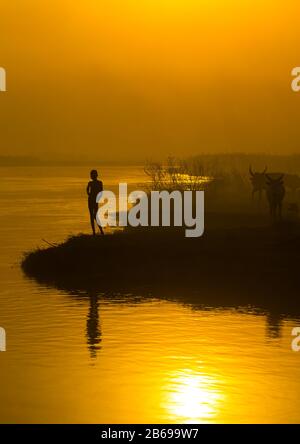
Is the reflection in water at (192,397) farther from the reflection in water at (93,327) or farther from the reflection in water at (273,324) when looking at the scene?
the reflection in water at (273,324)

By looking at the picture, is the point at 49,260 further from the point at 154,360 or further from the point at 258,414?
the point at 258,414

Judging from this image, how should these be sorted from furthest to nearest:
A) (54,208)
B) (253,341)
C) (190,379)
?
(54,208), (253,341), (190,379)

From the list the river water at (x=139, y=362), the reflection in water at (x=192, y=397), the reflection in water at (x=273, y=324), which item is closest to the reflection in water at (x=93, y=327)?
the river water at (x=139, y=362)

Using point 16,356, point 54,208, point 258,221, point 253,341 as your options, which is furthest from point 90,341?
point 54,208

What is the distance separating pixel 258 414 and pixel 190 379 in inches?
88.6

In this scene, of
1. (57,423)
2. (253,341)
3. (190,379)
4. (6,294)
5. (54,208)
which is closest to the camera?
(57,423)

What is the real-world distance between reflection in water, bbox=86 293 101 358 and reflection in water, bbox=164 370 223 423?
2755mm

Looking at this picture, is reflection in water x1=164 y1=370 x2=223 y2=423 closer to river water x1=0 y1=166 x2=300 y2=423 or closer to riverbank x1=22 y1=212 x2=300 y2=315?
river water x1=0 y1=166 x2=300 y2=423

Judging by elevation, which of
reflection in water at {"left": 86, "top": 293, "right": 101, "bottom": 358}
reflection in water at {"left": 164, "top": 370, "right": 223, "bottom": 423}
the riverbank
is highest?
the riverbank

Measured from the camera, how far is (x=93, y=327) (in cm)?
2228

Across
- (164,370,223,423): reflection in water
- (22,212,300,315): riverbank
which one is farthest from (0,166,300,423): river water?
(22,212,300,315): riverbank

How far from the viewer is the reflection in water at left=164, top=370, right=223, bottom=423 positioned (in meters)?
15.0

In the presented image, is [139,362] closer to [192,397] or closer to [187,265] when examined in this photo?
[192,397]

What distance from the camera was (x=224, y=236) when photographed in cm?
3209
